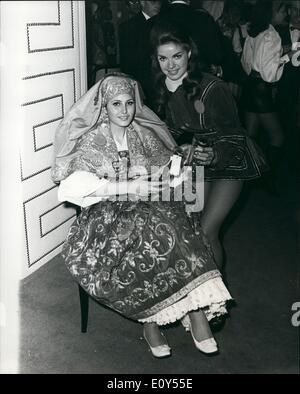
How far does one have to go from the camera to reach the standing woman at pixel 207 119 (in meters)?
2.21

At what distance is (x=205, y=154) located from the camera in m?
2.19

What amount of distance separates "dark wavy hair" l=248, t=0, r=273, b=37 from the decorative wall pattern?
4.78ft

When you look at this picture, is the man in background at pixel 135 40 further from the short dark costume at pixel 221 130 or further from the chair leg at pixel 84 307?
the chair leg at pixel 84 307

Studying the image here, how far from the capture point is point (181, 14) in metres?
2.94

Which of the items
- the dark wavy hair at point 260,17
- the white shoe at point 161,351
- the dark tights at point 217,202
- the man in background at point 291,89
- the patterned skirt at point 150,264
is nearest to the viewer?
the patterned skirt at point 150,264

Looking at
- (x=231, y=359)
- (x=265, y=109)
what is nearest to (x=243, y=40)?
(x=265, y=109)

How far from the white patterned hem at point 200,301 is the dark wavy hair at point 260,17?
7.81ft

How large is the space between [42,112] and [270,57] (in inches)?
75.7

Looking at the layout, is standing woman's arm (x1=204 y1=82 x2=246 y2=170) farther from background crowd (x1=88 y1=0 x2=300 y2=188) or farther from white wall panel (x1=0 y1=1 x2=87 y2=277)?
white wall panel (x1=0 y1=1 x2=87 y2=277)

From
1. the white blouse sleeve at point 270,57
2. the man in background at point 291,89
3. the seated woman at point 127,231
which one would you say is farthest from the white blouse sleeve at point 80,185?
the man in background at point 291,89

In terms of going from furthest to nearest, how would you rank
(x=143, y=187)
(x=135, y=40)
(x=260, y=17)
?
(x=260, y=17)
(x=135, y=40)
(x=143, y=187)

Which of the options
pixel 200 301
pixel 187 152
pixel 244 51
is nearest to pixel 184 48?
pixel 187 152

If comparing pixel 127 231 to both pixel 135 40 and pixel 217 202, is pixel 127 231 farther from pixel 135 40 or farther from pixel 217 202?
pixel 135 40

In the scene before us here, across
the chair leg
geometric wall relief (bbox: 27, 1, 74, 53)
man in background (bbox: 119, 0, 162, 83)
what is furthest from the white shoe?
geometric wall relief (bbox: 27, 1, 74, 53)
